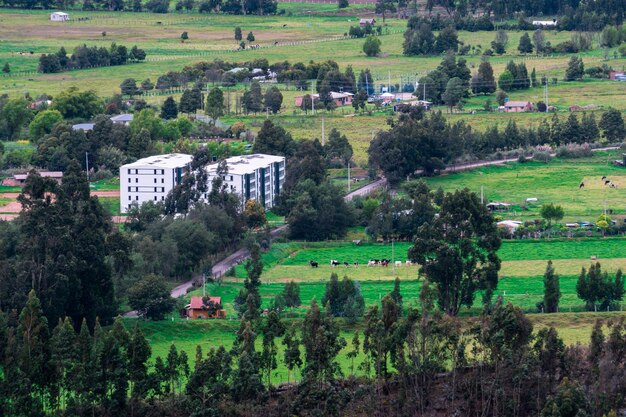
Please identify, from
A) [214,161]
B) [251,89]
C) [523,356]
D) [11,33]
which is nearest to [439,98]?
[251,89]

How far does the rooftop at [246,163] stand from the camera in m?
57.0

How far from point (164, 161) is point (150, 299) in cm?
1801

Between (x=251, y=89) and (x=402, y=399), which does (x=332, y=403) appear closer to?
(x=402, y=399)

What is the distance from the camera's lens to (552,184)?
198 ft

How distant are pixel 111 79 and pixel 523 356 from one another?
5743 cm

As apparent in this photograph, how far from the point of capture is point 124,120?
236 ft

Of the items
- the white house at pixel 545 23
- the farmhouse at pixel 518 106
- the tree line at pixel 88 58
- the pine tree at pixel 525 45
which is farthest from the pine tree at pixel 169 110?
the white house at pixel 545 23

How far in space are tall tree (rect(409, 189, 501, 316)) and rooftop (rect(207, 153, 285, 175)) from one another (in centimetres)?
1390

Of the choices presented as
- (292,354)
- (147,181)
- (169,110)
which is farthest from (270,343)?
(169,110)

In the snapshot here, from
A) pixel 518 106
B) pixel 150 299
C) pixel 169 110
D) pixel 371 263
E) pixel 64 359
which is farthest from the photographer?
pixel 518 106

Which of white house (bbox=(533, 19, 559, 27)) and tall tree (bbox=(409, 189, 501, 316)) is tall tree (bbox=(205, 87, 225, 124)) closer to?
tall tree (bbox=(409, 189, 501, 316))

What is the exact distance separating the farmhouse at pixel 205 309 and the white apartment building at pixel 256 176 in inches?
463

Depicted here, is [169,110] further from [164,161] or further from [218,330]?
[218,330]

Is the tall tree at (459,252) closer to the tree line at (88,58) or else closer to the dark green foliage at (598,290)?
the dark green foliage at (598,290)
